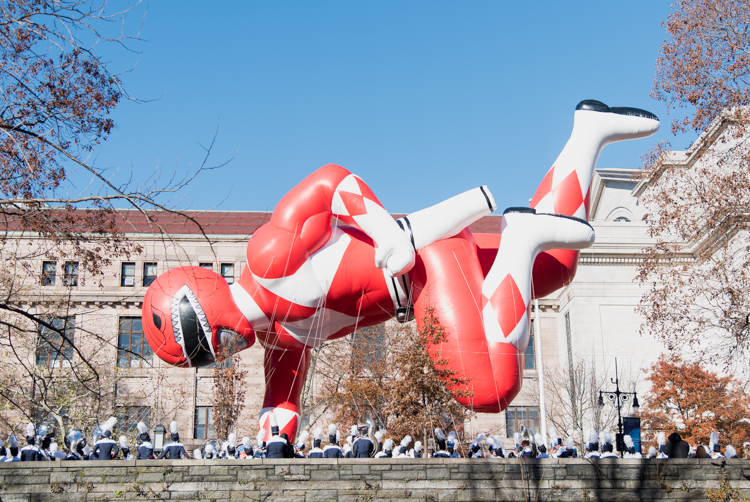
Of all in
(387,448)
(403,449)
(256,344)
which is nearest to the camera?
(387,448)

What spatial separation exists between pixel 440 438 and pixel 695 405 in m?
13.4

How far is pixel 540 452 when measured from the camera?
48.8ft

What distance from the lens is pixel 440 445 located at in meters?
13.9

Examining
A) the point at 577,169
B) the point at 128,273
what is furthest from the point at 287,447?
the point at 128,273

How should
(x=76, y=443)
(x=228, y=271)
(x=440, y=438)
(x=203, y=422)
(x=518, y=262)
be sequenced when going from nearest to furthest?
(x=518, y=262)
(x=440, y=438)
(x=76, y=443)
(x=203, y=422)
(x=228, y=271)

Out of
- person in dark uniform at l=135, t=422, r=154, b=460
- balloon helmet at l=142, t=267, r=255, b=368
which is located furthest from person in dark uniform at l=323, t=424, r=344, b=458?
person in dark uniform at l=135, t=422, r=154, b=460

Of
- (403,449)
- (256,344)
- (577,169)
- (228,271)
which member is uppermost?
(228,271)

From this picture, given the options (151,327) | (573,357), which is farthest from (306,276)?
(573,357)

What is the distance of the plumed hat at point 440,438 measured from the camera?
1324 centimetres

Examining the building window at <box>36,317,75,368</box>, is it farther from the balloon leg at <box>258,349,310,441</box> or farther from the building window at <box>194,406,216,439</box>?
the building window at <box>194,406,216,439</box>

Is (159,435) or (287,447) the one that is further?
(159,435)

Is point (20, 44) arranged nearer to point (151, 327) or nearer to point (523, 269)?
point (151, 327)

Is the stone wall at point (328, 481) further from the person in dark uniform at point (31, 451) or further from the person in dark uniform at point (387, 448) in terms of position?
the person in dark uniform at point (387, 448)

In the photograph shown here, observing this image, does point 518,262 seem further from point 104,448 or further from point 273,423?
point 104,448
